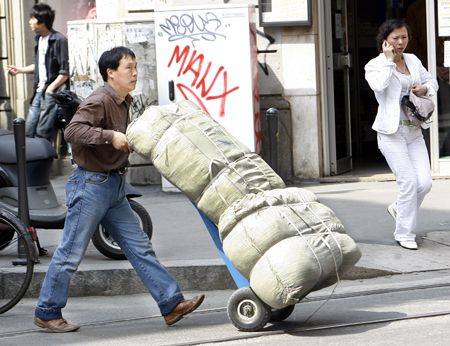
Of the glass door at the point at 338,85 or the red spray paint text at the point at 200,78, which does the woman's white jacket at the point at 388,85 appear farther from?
the glass door at the point at 338,85

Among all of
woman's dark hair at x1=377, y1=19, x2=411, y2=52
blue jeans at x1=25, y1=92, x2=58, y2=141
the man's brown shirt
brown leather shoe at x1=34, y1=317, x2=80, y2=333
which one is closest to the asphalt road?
brown leather shoe at x1=34, y1=317, x2=80, y2=333

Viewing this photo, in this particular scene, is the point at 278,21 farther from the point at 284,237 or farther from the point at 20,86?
the point at 284,237

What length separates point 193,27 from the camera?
42.4ft

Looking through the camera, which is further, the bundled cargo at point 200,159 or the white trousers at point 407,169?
the white trousers at point 407,169

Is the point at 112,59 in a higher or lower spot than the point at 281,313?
higher

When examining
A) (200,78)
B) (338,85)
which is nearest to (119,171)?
(200,78)

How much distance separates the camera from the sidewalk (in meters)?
9.09

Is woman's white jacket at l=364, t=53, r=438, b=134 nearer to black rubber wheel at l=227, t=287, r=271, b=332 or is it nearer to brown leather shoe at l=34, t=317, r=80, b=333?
black rubber wheel at l=227, t=287, r=271, b=332

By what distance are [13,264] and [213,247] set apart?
5.55 feet

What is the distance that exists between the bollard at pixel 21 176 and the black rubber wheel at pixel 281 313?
222cm

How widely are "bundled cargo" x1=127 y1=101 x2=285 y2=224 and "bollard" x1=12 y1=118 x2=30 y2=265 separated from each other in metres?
1.92

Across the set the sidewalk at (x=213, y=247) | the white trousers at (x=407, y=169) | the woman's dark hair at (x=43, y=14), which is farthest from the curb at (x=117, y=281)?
the woman's dark hair at (x=43, y=14)

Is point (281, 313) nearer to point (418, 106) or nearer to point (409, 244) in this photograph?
point (409, 244)

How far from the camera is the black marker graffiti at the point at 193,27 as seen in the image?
12.9 meters
